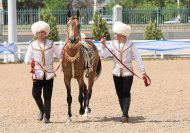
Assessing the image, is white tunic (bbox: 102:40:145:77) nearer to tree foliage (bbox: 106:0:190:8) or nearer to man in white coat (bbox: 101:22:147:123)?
man in white coat (bbox: 101:22:147:123)

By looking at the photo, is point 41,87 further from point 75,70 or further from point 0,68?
point 0,68

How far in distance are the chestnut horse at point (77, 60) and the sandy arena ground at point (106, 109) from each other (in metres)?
0.43

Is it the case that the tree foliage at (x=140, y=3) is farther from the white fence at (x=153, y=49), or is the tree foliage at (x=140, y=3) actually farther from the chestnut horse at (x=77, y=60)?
the chestnut horse at (x=77, y=60)

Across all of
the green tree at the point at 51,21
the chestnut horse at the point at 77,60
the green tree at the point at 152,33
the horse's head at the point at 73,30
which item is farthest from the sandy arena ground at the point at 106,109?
the green tree at the point at 152,33

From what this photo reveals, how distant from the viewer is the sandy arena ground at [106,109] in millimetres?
8788

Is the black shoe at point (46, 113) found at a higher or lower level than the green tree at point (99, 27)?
lower

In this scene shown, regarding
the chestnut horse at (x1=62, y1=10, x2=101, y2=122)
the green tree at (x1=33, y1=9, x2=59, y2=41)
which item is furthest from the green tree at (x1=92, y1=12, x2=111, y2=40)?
the chestnut horse at (x1=62, y1=10, x2=101, y2=122)

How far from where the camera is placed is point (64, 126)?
29.5 ft

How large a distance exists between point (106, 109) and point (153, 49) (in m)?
16.0

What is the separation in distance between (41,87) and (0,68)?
43.9 ft

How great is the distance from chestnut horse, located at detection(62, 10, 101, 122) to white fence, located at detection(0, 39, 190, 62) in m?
15.8

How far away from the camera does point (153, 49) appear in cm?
2664

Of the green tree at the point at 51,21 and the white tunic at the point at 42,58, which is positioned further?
the green tree at the point at 51,21

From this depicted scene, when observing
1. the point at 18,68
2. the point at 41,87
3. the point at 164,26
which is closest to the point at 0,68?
the point at 18,68
